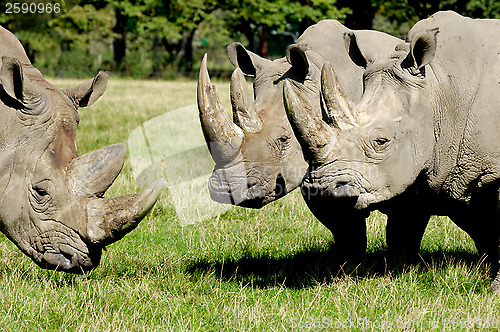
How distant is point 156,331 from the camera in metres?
3.92

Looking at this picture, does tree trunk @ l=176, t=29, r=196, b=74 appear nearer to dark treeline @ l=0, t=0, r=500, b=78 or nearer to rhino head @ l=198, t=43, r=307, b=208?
dark treeline @ l=0, t=0, r=500, b=78

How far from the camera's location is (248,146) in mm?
4770

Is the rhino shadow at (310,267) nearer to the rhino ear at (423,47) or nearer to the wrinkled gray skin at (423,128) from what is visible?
the wrinkled gray skin at (423,128)

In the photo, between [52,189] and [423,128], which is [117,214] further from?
[423,128]

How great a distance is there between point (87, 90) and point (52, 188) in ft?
3.06

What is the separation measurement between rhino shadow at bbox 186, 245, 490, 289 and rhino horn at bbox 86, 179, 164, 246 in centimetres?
81

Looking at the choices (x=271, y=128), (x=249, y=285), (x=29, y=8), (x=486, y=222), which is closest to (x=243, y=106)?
(x=271, y=128)

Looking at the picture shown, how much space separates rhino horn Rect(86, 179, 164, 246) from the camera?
4262 millimetres

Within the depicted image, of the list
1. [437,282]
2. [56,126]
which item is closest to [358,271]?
[437,282]

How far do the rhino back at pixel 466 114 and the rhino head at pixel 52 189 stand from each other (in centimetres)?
174

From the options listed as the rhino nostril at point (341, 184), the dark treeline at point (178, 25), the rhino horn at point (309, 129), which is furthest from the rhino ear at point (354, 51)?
the dark treeline at point (178, 25)

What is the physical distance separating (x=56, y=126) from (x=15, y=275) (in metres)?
1.04

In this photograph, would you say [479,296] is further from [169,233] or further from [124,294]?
[169,233]

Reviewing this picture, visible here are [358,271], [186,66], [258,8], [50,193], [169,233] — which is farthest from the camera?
[186,66]
